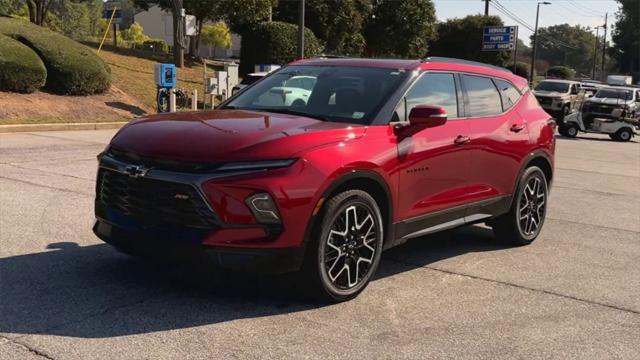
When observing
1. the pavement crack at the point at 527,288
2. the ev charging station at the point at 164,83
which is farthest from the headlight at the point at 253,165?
the ev charging station at the point at 164,83

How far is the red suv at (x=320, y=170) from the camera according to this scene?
4.11 meters

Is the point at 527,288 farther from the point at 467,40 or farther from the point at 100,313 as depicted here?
the point at 467,40

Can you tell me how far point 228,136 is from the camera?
4305 mm

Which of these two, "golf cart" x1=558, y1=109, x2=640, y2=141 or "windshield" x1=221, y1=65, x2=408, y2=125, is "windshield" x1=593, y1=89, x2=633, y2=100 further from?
"windshield" x1=221, y1=65, x2=408, y2=125

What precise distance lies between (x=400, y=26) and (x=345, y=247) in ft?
133

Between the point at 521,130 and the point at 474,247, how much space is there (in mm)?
1230

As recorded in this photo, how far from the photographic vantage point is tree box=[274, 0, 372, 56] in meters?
36.2

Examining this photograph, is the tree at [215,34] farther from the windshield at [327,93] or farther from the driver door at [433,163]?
the driver door at [433,163]

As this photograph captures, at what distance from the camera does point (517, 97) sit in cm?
674

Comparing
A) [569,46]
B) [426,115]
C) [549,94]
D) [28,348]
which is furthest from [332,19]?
[569,46]

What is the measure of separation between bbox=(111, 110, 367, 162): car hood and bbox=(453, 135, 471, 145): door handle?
1156 millimetres

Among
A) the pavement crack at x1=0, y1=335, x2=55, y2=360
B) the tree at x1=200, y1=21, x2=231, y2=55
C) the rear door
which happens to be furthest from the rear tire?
the tree at x1=200, y1=21, x2=231, y2=55

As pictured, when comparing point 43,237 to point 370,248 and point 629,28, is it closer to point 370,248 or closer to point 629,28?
point 370,248

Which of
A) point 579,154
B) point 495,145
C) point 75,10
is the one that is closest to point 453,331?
point 495,145
